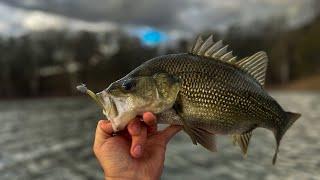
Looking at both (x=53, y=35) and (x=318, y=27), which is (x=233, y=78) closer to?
(x=53, y=35)

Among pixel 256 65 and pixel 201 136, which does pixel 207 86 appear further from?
pixel 256 65

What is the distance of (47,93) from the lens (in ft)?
309

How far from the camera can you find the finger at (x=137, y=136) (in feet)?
11.0

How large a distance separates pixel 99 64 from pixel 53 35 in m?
11.1

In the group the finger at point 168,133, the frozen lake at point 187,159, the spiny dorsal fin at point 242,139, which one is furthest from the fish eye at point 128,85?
the frozen lake at point 187,159

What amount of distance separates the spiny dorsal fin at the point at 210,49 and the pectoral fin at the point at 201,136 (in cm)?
50

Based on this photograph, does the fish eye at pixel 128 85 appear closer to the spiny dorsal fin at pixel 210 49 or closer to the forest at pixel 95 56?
the spiny dorsal fin at pixel 210 49

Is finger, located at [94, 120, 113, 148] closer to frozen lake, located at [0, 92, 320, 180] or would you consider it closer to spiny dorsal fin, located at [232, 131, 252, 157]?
spiny dorsal fin, located at [232, 131, 252, 157]

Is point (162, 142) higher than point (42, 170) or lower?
higher

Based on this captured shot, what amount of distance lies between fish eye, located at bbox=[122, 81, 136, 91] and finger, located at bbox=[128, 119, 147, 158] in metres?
0.23

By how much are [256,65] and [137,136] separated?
35.7 inches

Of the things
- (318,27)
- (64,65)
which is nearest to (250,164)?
(64,65)

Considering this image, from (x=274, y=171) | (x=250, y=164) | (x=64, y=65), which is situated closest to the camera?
(x=274, y=171)

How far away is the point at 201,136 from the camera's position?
128 inches
